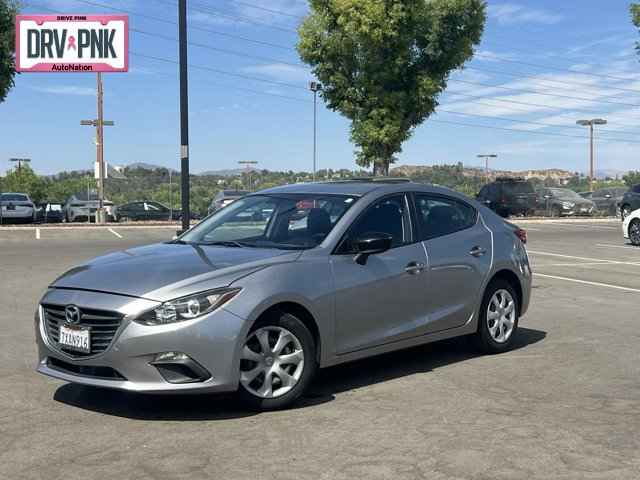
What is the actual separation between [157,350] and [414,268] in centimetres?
237

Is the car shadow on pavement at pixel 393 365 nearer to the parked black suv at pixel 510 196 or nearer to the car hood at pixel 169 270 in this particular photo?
the car hood at pixel 169 270

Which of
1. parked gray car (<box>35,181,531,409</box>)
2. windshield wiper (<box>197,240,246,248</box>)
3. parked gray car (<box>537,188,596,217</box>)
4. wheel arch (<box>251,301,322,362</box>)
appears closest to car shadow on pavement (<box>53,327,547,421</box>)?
parked gray car (<box>35,181,531,409</box>)

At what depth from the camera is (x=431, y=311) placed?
22.9 ft

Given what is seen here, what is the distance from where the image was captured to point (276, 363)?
567 cm

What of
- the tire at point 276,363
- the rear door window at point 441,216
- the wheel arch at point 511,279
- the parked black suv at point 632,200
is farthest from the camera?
the parked black suv at point 632,200

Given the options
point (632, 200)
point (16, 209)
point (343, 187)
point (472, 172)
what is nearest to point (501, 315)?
point (343, 187)

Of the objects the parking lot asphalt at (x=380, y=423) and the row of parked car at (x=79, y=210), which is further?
the row of parked car at (x=79, y=210)

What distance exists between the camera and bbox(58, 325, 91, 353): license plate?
543 centimetres

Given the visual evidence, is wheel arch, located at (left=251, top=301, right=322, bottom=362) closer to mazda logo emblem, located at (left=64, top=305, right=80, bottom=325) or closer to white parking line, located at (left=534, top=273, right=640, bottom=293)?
mazda logo emblem, located at (left=64, top=305, right=80, bottom=325)

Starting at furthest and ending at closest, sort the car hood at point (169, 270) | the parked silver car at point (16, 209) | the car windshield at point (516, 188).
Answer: the car windshield at point (516, 188) → the parked silver car at point (16, 209) → the car hood at point (169, 270)

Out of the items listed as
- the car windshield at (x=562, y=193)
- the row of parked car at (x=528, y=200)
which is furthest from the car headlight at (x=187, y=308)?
the car windshield at (x=562, y=193)

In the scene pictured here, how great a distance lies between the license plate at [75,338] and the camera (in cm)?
543

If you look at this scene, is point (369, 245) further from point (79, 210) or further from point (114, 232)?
point (79, 210)

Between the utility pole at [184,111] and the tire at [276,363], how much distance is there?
300 inches
